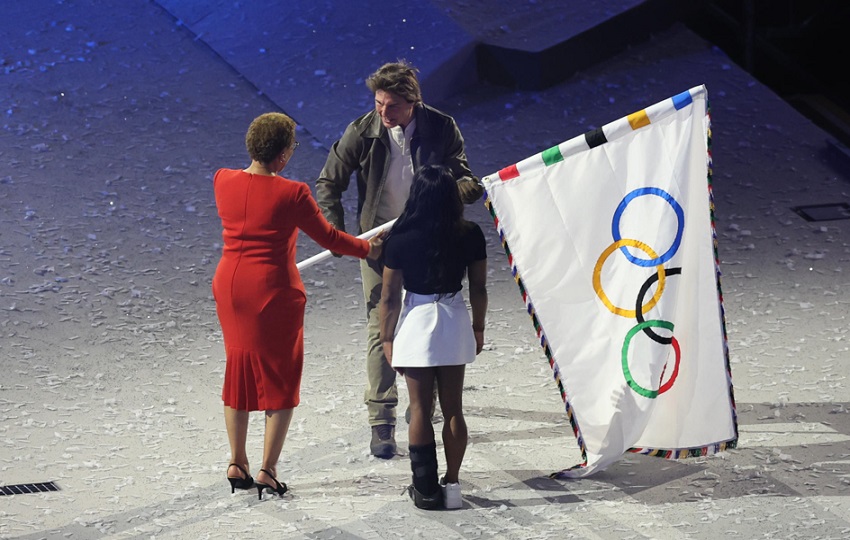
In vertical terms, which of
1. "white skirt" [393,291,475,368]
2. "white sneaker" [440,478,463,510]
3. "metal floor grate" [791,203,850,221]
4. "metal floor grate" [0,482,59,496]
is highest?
"metal floor grate" [791,203,850,221]

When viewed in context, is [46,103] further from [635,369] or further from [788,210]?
Result: [635,369]

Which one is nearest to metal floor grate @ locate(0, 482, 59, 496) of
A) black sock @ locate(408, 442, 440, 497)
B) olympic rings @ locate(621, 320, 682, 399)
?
black sock @ locate(408, 442, 440, 497)

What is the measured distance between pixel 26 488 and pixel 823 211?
15.9 ft

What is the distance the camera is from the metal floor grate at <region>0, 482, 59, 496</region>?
4.40 m

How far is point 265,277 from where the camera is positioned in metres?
4.19

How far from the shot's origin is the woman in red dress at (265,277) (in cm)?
Result: 418

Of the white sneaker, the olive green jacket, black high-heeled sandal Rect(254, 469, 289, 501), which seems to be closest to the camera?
the white sneaker

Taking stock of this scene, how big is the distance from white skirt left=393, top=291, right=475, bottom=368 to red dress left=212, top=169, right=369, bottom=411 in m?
0.35

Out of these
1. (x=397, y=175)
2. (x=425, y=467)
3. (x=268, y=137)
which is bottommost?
(x=425, y=467)

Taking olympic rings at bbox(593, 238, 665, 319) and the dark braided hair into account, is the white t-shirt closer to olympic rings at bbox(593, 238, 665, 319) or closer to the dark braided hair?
the dark braided hair

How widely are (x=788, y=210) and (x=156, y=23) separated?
4.82 metres

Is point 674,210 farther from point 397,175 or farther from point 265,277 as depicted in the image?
point 265,277

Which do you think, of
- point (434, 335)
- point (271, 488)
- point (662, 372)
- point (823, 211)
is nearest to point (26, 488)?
point (271, 488)

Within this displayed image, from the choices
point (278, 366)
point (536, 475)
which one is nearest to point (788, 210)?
point (536, 475)
